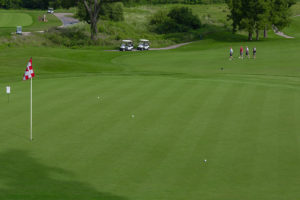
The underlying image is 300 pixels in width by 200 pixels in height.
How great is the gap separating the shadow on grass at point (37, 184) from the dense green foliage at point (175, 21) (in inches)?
3768

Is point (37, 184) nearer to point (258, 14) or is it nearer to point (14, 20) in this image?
point (258, 14)

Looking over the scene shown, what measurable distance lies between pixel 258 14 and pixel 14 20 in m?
52.3

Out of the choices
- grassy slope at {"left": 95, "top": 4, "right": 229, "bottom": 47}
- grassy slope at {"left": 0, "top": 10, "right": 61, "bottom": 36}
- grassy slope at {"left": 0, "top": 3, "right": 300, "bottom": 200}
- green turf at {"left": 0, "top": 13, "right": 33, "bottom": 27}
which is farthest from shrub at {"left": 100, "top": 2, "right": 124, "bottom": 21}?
grassy slope at {"left": 0, "top": 3, "right": 300, "bottom": 200}

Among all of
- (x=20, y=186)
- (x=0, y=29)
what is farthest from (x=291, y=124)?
(x=0, y=29)

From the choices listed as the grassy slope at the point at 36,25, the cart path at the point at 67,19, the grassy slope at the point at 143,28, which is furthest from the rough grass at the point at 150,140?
the cart path at the point at 67,19

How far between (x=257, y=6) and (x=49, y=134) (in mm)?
73649

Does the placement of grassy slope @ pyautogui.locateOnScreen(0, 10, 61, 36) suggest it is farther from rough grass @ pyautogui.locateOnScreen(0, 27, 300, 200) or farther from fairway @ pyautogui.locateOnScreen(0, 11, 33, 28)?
rough grass @ pyautogui.locateOnScreen(0, 27, 300, 200)

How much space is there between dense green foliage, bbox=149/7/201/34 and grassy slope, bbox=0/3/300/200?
79.5 meters

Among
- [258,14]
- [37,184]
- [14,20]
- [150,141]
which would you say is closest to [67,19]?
[14,20]

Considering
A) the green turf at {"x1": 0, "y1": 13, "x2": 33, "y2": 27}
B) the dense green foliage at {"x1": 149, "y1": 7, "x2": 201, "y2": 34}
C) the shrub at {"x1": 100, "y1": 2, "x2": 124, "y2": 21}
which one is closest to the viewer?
the green turf at {"x1": 0, "y1": 13, "x2": 33, "y2": 27}

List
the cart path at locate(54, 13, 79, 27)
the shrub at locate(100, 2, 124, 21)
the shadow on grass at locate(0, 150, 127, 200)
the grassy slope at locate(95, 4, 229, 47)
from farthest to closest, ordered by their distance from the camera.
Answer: the cart path at locate(54, 13, 79, 27), the shrub at locate(100, 2, 124, 21), the grassy slope at locate(95, 4, 229, 47), the shadow on grass at locate(0, 150, 127, 200)

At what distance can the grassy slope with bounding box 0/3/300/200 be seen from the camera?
44.1 ft

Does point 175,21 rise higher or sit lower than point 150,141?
higher

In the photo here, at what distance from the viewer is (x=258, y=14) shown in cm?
8494
